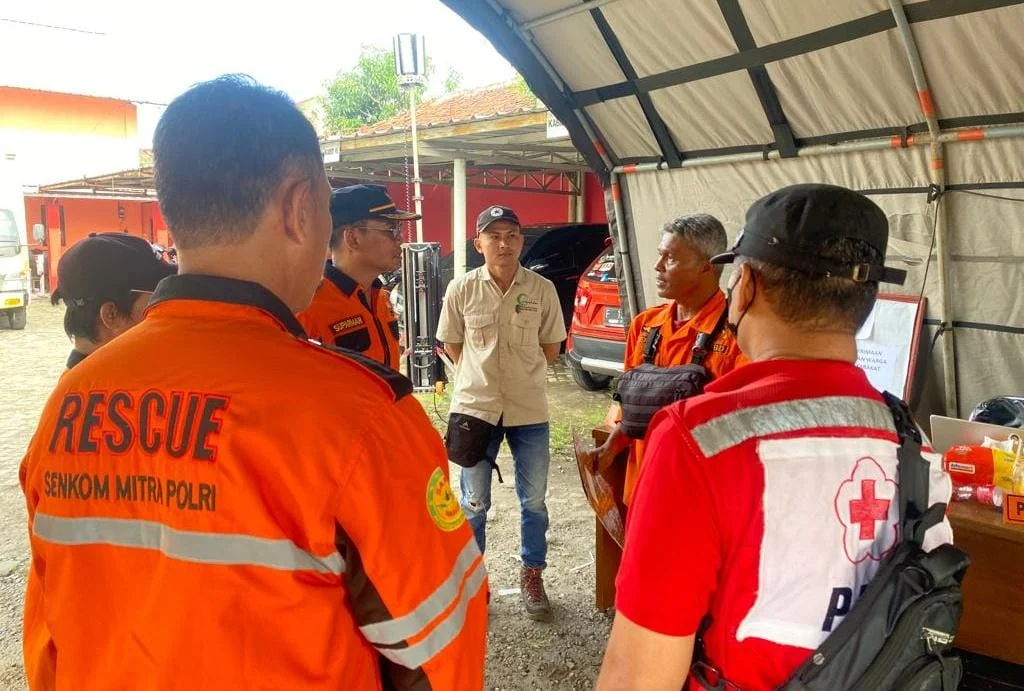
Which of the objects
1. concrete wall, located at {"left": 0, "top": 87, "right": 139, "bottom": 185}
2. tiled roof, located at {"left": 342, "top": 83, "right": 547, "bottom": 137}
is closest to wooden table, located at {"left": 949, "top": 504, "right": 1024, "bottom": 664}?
tiled roof, located at {"left": 342, "top": 83, "right": 547, "bottom": 137}

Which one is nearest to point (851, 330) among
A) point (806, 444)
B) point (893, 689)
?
point (806, 444)

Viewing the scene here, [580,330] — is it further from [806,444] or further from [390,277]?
[806,444]

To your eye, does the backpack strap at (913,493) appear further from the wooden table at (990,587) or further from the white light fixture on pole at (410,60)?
the white light fixture on pole at (410,60)

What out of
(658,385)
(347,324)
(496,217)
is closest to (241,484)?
(658,385)

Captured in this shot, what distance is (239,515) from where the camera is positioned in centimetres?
87

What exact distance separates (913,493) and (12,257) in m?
Result: 15.8

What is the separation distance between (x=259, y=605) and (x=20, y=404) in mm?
8448

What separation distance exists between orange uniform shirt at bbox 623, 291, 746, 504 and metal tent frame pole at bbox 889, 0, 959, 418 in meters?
1.57

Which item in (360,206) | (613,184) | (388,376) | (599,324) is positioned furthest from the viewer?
(599,324)

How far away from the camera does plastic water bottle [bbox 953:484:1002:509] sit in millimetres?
2279

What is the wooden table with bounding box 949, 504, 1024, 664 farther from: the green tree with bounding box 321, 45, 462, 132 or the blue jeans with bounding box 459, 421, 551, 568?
the green tree with bounding box 321, 45, 462, 132

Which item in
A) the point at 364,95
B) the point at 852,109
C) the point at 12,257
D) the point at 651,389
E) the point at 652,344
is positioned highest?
the point at 364,95

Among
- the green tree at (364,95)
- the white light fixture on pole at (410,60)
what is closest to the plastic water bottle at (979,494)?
the white light fixture on pole at (410,60)

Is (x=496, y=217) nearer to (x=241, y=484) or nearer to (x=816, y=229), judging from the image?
(x=816, y=229)
